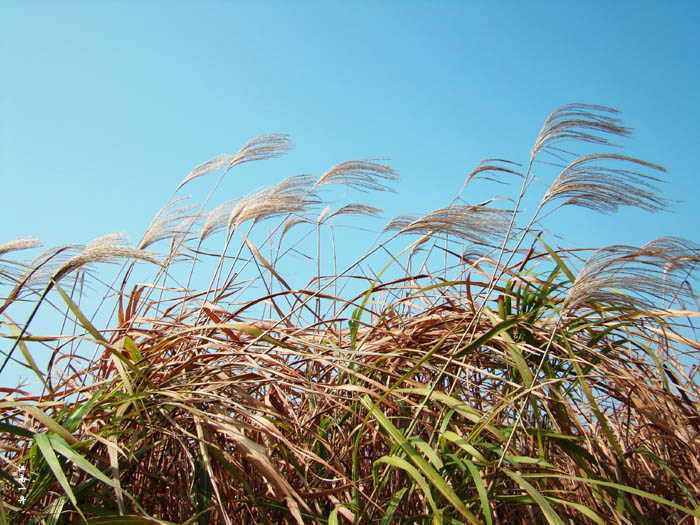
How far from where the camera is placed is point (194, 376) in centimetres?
163

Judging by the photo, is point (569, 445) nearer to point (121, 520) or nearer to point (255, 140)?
point (121, 520)

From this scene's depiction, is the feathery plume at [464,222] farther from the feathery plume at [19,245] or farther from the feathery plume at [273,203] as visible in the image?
the feathery plume at [19,245]

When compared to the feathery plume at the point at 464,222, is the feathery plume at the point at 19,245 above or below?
below

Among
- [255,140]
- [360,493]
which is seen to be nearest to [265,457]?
[360,493]

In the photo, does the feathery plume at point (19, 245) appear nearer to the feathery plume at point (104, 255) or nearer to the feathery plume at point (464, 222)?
the feathery plume at point (104, 255)

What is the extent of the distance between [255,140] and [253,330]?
45.1 inches

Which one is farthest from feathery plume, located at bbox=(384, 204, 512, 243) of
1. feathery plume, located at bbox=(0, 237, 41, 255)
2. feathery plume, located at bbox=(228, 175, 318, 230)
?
feathery plume, located at bbox=(0, 237, 41, 255)

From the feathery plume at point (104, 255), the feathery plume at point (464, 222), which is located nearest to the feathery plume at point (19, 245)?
the feathery plume at point (104, 255)

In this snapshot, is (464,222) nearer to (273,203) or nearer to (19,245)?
(273,203)

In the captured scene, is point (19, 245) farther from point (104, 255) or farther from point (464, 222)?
point (464, 222)

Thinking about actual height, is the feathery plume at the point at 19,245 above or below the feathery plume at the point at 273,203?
below

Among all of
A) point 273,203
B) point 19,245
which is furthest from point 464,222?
point 19,245

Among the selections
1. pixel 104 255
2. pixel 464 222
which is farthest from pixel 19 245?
pixel 464 222

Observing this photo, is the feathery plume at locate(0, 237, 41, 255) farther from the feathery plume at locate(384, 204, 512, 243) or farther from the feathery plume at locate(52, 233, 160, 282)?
the feathery plume at locate(384, 204, 512, 243)
